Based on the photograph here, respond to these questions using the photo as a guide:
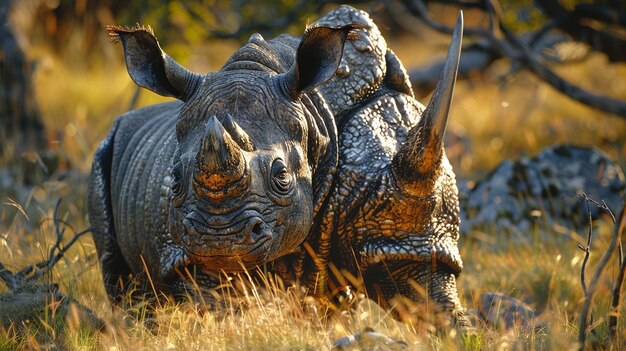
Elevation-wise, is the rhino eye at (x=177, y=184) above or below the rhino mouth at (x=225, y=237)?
above

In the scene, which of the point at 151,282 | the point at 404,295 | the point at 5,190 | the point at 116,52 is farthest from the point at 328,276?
the point at 116,52

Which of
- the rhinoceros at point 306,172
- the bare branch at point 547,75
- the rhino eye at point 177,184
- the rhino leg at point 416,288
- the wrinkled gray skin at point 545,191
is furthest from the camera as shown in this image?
the bare branch at point 547,75

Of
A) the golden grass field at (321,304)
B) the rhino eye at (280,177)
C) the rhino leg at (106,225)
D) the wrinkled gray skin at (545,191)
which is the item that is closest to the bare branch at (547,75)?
the wrinkled gray skin at (545,191)

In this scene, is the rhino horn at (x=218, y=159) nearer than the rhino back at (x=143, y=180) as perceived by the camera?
Yes

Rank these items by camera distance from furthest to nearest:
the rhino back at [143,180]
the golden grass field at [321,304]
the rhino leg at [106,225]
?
the rhino leg at [106,225]
the rhino back at [143,180]
the golden grass field at [321,304]

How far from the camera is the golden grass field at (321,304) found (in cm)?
439

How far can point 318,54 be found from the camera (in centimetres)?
454

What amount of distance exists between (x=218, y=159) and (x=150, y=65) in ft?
3.17

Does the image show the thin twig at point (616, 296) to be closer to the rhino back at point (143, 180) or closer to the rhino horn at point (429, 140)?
the rhino horn at point (429, 140)

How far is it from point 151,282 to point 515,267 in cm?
270

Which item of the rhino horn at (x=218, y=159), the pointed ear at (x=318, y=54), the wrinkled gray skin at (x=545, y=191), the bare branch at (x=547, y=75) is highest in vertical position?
the pointed ear at (x=318, y=54)

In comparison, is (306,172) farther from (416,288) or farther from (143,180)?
(143,180)

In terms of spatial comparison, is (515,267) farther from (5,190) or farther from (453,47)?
(5,190)

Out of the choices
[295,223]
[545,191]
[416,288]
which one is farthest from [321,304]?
[545,191]
